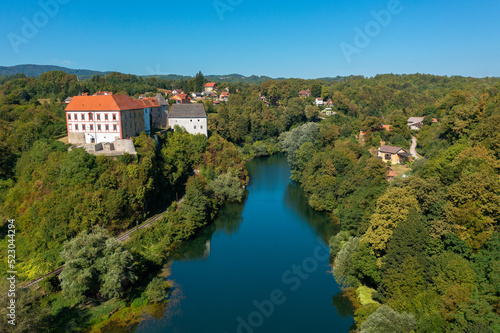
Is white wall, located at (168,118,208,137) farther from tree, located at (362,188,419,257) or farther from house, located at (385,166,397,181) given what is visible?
tree, located at (362,188,419,257)

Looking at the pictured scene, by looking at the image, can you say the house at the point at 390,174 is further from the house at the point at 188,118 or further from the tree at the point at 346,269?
the house at the point at 188,118

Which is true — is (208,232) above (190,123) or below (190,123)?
below

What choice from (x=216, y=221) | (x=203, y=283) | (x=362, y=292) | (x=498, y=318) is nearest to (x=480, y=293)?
(x=498, y=318)

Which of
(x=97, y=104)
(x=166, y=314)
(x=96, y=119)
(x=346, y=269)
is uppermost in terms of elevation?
(x=97, y=104)

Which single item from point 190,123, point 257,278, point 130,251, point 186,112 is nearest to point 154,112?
point 186,112

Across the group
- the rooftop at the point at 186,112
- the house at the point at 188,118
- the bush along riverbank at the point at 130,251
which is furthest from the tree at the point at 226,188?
the rooftop at the point at 186,112

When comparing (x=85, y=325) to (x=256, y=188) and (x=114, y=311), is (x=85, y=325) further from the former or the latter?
(x=256, y=188)

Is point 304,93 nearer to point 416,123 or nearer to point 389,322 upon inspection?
point 416,123
